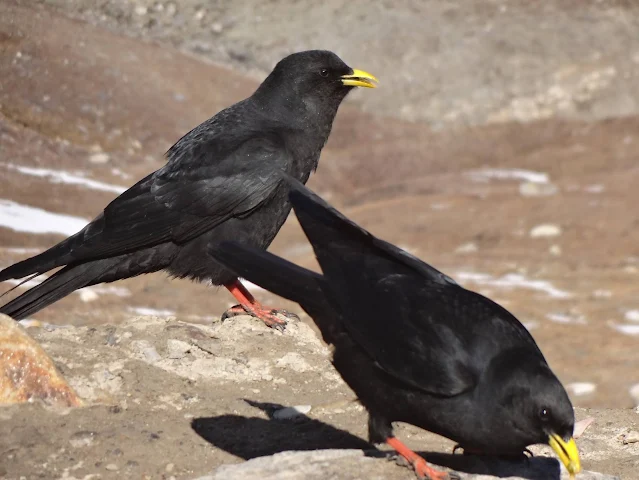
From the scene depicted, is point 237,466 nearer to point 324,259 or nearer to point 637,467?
point 324,259

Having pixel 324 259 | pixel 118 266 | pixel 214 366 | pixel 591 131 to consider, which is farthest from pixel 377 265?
pixel 591 131

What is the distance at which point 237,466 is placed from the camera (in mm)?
4500

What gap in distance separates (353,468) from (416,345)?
61 centimetres

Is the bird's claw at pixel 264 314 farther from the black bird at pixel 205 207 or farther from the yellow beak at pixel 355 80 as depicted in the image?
the yellow beak at pixel 355 80

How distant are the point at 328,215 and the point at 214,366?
1681mm

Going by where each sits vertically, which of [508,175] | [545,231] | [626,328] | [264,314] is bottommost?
[264,314]

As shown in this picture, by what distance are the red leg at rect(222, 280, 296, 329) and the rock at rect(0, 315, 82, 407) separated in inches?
72.8

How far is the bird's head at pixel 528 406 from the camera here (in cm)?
411

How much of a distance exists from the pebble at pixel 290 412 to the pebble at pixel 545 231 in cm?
1115

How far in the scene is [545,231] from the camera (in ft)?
53.6

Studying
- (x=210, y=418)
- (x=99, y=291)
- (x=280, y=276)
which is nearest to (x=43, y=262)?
(x=210, y=418)

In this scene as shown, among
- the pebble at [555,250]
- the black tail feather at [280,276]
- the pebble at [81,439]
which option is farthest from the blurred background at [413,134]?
the black tail feather at [280,276]

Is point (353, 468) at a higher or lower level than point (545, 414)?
lower

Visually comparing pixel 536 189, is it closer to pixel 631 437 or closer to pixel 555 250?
pixel 555 250
